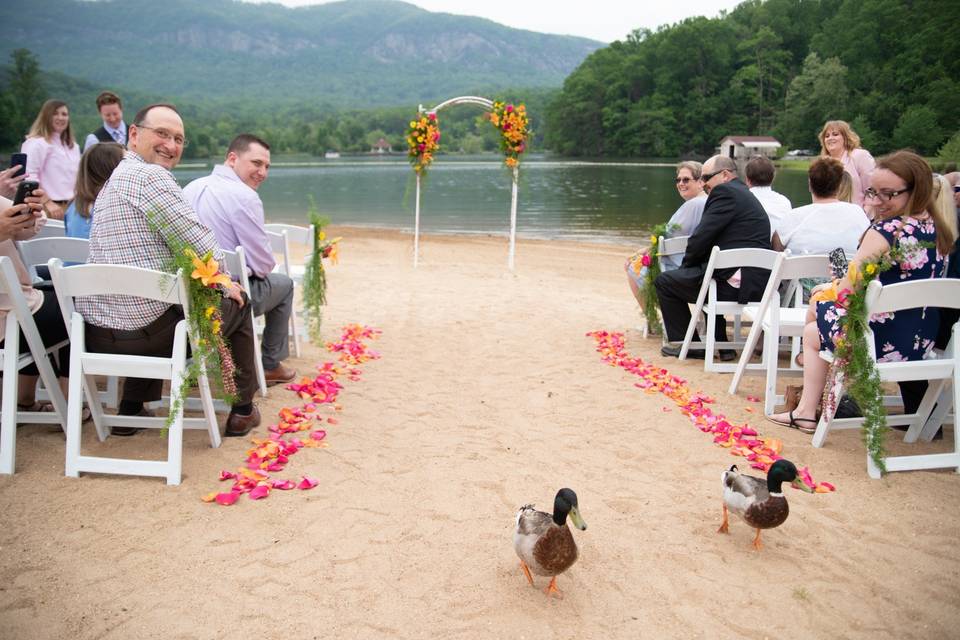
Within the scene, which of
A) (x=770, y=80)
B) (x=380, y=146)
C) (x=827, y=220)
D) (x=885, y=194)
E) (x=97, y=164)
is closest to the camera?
(x=885, y=194)

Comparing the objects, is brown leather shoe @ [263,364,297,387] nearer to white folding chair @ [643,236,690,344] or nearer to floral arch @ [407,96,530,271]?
white folding chair @ [643,236,690,344]

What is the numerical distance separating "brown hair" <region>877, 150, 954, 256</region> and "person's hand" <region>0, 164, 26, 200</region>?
5529 millimetres

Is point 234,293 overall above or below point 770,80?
below

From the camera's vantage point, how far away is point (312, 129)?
5118 inches

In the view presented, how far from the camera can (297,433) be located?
4.37 m

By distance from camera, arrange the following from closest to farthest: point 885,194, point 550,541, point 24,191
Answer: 1. point 550,541
2. point 24,191
3. point 885,194

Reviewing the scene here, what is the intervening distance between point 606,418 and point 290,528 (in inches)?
95.3

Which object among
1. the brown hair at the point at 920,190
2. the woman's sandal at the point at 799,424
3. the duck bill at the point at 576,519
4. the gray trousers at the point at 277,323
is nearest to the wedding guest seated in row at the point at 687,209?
the woman's sandal at the point at 799,424

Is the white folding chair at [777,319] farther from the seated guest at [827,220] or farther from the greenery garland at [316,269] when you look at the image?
the greenery garland at [316,269]

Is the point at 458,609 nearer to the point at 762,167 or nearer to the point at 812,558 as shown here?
the point at 812,558

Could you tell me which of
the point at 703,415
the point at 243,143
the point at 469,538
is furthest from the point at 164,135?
the point at 703,415

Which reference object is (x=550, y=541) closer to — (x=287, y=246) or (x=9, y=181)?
Answer: (x=287, y=246)

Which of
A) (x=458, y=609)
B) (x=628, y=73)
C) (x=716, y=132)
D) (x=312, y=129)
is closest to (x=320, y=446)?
(x=458, y=609)

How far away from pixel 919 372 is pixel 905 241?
2.54ft
